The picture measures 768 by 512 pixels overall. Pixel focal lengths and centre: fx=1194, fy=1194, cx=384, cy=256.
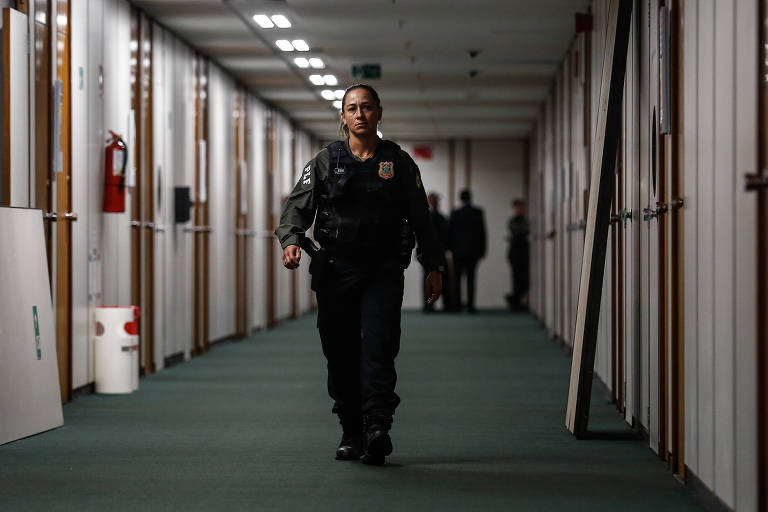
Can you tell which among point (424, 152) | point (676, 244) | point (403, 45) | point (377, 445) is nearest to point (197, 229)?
point (403, 45)

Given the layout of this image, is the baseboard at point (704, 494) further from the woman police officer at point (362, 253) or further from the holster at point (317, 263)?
the holster at point (317, 263)

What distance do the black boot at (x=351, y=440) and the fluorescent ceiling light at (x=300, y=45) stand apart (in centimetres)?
596

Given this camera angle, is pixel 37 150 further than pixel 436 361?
No

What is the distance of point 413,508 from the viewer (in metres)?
3.76

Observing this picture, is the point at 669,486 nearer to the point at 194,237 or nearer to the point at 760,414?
the point at 760,414

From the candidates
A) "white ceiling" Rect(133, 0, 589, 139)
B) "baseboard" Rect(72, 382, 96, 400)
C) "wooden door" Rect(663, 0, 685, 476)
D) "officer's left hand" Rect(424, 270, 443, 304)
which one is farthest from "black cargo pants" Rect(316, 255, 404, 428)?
"white ceiling" Rect(133, 0, 589, 139)

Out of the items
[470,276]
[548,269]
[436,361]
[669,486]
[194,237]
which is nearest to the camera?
[669,486]

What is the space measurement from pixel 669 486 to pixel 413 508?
998 millimetres

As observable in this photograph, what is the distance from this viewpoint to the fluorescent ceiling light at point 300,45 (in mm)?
10148

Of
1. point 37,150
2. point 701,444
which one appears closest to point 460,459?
point 701,444

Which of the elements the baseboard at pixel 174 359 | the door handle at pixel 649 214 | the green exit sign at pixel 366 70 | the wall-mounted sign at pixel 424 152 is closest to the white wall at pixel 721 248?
the door handle at pixel 649 214

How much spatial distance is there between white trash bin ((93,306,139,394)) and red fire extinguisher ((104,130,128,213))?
675 millimetres

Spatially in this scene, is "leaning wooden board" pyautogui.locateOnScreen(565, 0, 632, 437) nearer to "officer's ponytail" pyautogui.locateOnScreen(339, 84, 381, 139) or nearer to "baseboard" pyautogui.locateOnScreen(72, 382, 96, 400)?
"officer's ponytail" pyautogui.locateOnScreen(339, 84, 381, 139)

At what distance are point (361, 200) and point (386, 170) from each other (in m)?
0.15
